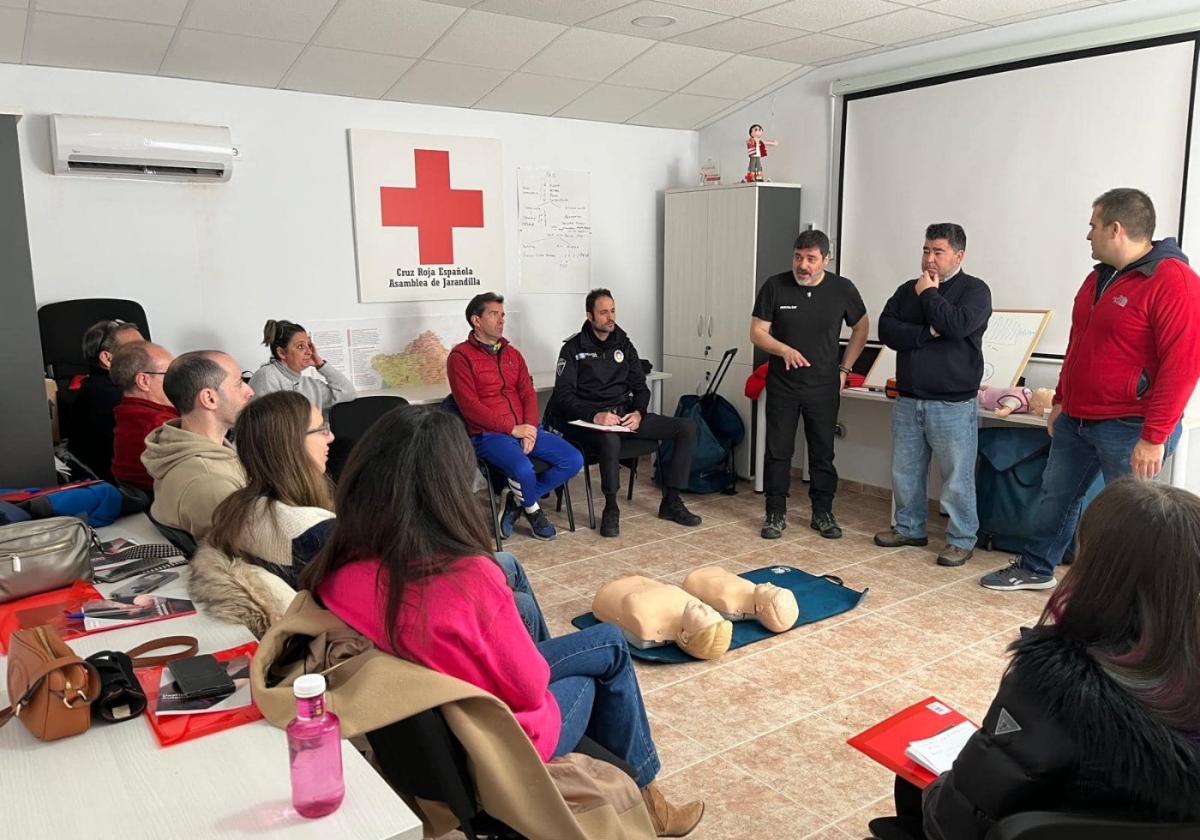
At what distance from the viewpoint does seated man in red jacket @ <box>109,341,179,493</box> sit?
2.88 meters

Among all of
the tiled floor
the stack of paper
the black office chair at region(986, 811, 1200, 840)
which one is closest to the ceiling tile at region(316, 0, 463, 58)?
the tiled floor

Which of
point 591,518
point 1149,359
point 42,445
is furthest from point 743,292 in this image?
point 42,445

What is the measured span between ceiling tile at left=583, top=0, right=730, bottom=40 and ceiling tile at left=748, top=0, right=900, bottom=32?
0.24 meters

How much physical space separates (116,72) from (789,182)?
11.7ft

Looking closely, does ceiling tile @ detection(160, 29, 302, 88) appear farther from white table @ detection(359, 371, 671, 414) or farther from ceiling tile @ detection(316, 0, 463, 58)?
white table @ detection(359, 371, 671, 414)

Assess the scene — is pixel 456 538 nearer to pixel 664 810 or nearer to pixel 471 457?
pixel 471 457

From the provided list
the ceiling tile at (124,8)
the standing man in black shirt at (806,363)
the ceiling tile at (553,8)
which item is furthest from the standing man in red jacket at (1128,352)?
the ceiling tile at (124,8)

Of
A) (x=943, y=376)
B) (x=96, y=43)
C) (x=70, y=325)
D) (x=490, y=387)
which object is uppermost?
(x=96, y=43)

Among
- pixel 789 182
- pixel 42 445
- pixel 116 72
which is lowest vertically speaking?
pixel 42 445

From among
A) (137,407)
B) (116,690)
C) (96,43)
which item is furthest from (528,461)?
(116,690)

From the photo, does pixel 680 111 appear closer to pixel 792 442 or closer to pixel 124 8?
pixel 792 442

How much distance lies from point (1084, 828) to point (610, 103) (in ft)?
16.3

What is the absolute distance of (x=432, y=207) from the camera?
16.9 feet

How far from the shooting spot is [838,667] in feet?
10.1
